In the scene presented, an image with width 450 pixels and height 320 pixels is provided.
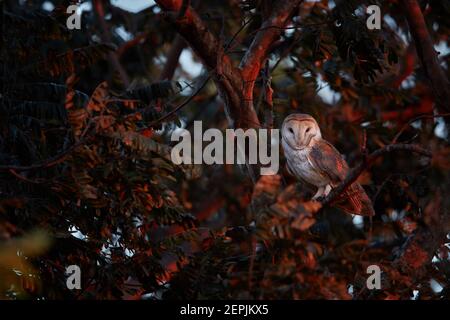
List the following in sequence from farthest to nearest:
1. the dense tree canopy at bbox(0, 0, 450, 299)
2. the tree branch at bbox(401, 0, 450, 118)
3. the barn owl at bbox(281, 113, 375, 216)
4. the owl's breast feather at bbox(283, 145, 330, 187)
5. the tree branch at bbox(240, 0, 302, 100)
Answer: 1. the owl's breast feather at bbox(283, 145, 330, 187)
2. the barn owl at bbox(281, 113, 375, 216)
3. the tree branch at bbox(401, 0, 450, 118)
4. the tree branch at bbox(240, 0, 302, 100)
5. the dense tree canopy at bbox(0, 0, 450, 299)

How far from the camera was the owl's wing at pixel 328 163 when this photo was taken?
892 cm

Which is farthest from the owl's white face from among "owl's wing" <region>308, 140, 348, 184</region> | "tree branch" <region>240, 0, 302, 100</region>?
"tree branch" <region>240, 0, 302, 100</region>

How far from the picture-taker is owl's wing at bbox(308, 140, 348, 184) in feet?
29.3

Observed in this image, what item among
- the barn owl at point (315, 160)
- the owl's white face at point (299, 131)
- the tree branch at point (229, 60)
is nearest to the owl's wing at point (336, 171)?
the barn owl at point (315, 160)

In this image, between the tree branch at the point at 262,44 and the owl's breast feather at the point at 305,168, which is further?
the owl's breast feather at the point at 305,168

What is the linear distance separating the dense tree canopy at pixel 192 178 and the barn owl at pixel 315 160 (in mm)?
218

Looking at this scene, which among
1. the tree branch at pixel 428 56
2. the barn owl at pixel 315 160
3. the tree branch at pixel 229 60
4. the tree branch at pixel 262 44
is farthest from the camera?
the barn owl at pixel 315 160

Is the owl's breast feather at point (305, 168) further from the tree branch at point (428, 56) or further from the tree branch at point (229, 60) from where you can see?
the tree branch at point (428, 56)

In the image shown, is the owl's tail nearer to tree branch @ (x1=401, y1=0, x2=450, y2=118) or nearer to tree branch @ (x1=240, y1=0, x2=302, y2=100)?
tree branch @ (x1=401, y1=0, x2=450, y2=118)

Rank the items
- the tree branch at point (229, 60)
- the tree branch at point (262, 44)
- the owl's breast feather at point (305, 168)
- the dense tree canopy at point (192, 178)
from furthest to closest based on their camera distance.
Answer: the owl's breast feather at point (305, 168), the tree branch at point (262, 44), the tree branch at point (229, 60), the dense tree canopy at point (192, 178)

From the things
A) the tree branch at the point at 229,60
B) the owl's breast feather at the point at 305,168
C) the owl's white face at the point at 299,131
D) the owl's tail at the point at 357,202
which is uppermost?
the tree branch at the point at 229,60

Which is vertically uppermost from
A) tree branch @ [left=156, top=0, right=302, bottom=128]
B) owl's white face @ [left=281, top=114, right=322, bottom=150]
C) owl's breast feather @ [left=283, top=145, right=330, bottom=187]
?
tree branch @ [left=156, top=0, right=302, bottom=128]

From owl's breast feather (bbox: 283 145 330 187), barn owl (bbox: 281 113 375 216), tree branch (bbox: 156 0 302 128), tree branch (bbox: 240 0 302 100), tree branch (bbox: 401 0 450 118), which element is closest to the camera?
tree branch (bbox: 156 0 302 128)

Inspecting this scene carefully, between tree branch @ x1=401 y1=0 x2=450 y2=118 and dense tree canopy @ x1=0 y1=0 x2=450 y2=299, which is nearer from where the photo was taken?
dense tree canopy @ x1=0 y1=0 x2=450 y2=299
